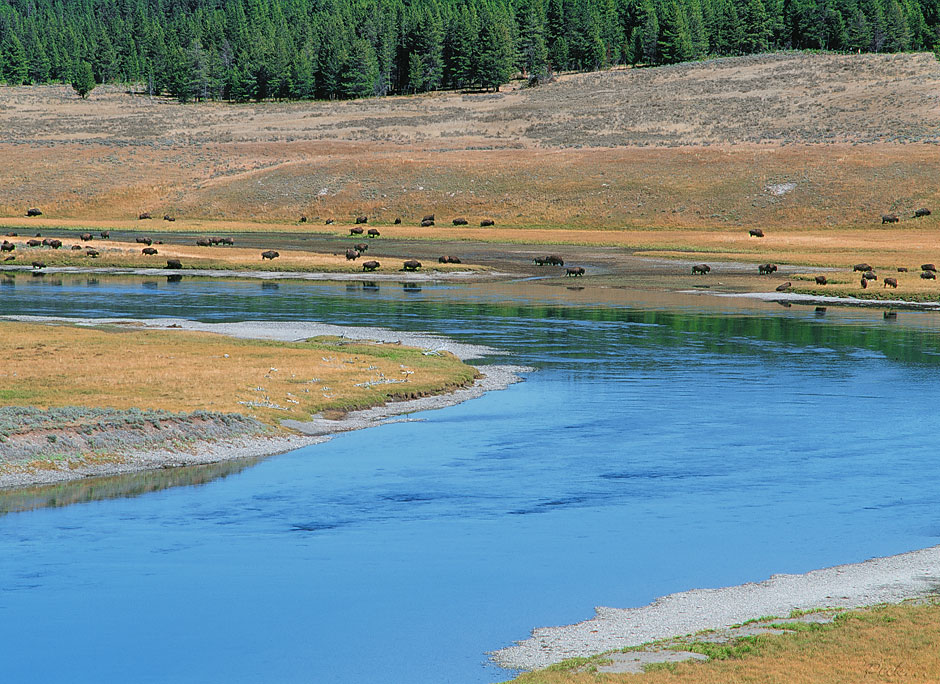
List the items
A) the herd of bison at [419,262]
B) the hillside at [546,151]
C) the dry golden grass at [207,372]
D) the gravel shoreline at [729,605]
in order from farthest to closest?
the hillside at [546,151], the herd of bison at [419,262], the dry golden grass at [207,372], the gravel shoreline at [729,605]

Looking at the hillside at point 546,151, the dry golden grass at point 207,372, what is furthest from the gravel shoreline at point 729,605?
the hillside at point 546,151

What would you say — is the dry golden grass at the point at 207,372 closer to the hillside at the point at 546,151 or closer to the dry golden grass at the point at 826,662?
the dry golden grass at the point at 826,662

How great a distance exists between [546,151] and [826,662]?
115 m

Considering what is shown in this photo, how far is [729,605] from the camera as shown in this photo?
1562cm

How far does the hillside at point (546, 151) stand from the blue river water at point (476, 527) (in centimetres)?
6628

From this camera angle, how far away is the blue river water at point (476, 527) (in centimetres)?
1477

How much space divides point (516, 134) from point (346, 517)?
126256 millimetres

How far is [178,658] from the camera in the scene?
46.4 feet

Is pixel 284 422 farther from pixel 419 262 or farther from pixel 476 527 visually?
pixel 419 262

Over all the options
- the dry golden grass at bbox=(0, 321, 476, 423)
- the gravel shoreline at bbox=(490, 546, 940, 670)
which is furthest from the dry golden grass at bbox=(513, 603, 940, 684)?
the dry golden grass at bbox=(0, 321, 476, 423)

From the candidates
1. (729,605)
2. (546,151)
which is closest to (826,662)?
(729,605)

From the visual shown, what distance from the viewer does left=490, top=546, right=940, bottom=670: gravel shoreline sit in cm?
1401

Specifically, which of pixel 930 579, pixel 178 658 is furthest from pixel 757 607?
pixel 178 658

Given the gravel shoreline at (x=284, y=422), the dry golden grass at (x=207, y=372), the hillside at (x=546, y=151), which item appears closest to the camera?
the gravel shoreline at (x=284, y=422)
